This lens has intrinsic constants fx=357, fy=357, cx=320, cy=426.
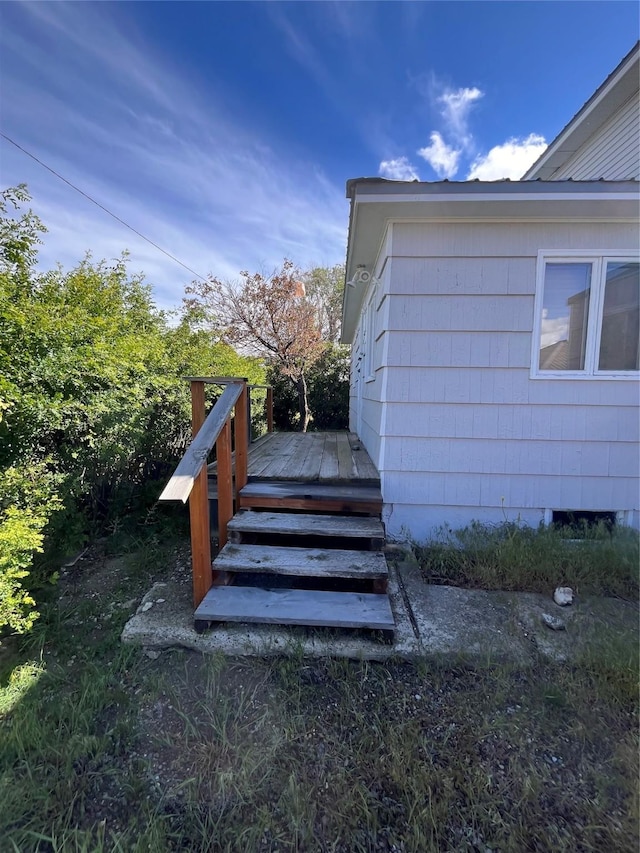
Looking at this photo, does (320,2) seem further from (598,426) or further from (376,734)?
(376,734)

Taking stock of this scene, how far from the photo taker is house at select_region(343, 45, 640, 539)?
280 cm

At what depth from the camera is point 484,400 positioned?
2.94m

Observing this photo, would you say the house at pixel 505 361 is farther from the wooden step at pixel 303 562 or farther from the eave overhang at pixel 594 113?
the eave overhang at pixel 594 113

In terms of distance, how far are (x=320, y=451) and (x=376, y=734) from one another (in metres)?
3.04

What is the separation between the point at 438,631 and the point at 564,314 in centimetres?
261

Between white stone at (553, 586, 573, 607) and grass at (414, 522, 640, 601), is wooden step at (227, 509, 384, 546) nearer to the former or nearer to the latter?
grass at (414, 522, 640, 601)

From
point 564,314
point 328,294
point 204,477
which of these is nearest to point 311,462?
point 204,477

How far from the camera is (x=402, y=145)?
5.62 m

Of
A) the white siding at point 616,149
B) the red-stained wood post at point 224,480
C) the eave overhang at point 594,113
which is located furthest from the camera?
the white siding at point 616,149

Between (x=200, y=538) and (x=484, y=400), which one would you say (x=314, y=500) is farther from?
(x=484, y=400)

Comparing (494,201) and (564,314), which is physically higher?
(494,201)

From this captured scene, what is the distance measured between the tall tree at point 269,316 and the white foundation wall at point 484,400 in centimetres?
773

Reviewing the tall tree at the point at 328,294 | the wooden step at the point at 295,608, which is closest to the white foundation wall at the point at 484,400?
the wooden step at the point at 295,608

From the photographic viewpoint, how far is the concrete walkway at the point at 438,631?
1.82 m
